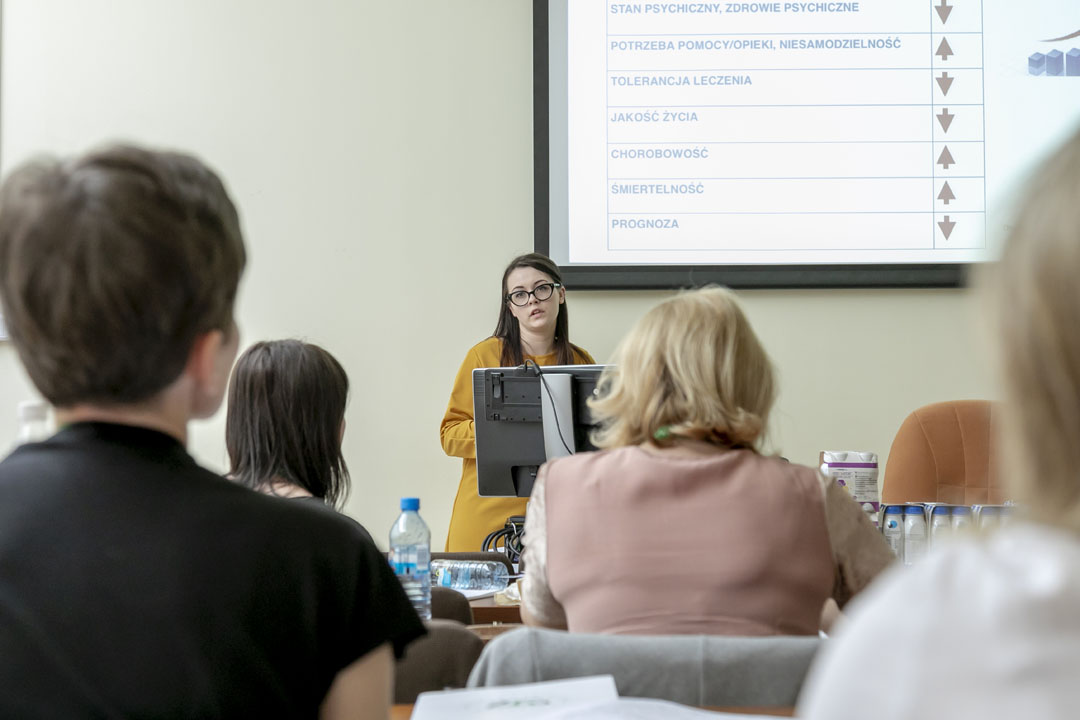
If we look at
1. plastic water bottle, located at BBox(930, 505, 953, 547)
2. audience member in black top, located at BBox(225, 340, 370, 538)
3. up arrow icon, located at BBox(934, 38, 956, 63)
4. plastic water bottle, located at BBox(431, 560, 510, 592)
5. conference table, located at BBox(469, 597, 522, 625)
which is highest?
up arrow icon, located at BBox(934, 38, 956, 63)

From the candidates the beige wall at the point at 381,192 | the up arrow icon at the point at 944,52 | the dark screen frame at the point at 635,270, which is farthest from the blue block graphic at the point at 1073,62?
the beige wall at the point at 381,192

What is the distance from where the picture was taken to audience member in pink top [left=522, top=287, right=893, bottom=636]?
51.8 inches

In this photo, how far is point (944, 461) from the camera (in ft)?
9.86

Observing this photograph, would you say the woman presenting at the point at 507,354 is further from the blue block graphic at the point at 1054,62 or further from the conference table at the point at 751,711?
the conference table at the point at 751,711

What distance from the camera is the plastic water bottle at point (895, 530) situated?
2105mm

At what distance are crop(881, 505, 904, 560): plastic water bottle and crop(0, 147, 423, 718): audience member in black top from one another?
1610 millimetres

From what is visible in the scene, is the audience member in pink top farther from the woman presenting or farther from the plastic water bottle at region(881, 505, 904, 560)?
the woman presenting

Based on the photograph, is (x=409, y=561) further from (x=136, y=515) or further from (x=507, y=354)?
(x=507, y=354)

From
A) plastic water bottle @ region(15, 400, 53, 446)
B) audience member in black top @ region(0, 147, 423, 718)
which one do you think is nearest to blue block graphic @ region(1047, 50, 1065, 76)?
plastic water bottle @ region(15, 400, 53, 446)

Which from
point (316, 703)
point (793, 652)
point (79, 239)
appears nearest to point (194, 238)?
point (79, 239)

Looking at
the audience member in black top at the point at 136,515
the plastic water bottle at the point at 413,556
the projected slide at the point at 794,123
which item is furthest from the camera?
the projected slide at the point at 794,123

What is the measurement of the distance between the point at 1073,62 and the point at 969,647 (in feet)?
12.9

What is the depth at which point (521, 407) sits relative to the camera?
2.58 meters

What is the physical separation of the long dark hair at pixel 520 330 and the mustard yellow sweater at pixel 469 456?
2cm
